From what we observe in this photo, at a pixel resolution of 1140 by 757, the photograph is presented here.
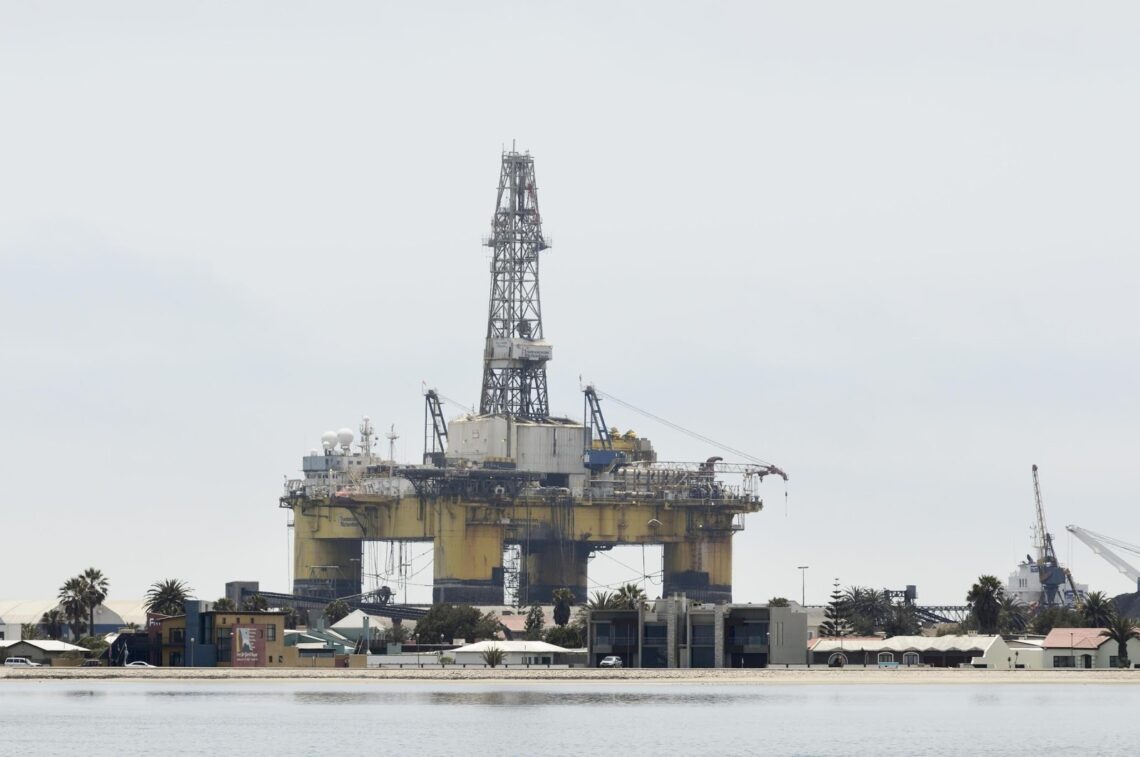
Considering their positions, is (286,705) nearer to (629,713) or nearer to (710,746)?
(629,713)

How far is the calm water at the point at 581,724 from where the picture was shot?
142750mm

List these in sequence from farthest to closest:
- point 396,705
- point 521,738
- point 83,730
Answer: point 396,705 → point 83,730 → point 521,738

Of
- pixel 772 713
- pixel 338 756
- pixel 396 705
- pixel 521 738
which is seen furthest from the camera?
pixel 396 705

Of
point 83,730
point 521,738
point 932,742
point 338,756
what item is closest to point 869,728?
point 932,742

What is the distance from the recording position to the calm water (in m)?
143

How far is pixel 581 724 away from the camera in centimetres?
15900

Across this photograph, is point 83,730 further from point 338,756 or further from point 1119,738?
point 1119,738

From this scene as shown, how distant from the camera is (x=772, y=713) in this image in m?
170

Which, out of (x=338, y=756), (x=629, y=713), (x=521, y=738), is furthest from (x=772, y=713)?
(x=338, y=756)

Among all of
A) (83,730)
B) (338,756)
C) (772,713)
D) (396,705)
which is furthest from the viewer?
(396,705)

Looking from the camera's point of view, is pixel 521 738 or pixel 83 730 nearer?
pixel 521 738

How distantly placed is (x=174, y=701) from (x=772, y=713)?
156ft

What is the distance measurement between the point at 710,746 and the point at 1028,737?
18288 millimetres

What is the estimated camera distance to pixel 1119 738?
147000 mm
